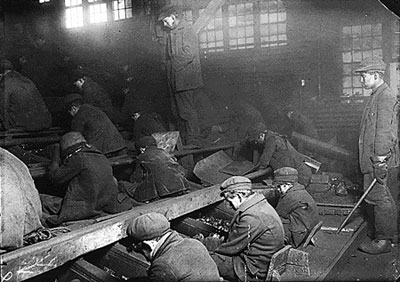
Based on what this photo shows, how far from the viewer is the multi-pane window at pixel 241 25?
1154 centimetres

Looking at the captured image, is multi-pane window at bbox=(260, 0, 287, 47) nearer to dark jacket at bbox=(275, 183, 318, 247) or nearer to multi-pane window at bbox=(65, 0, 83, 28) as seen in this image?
multi-pane window at bbox=(65, 0, 83, 28)

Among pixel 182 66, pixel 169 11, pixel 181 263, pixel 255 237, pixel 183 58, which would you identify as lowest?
pixel 255 237

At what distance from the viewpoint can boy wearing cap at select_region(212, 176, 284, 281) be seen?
346 centimetres

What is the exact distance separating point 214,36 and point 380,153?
8.02 metres

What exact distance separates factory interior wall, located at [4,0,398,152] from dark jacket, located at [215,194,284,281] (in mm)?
6025

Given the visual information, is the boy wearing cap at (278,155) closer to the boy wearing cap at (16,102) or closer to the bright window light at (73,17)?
the boy wearing cap at (16,102)

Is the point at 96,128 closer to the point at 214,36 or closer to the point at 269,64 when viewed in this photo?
the point at 269,64

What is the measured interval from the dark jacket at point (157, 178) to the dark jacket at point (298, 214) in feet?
3.90

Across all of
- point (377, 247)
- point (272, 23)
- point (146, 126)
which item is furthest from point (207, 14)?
point (377, 247)

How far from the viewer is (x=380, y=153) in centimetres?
467

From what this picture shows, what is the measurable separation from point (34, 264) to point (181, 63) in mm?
4629

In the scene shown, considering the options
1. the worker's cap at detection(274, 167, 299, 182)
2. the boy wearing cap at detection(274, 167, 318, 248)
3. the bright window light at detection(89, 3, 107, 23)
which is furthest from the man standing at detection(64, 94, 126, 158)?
the bright window light at detection(89, 3, 107, 23)

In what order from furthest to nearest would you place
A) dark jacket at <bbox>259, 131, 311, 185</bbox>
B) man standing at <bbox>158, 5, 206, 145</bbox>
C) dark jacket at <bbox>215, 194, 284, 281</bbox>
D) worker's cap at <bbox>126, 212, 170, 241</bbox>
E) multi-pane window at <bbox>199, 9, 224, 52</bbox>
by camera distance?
multi-pane window at <bbox>199, 9, 224, 52</bbox> → man standing at <bbox>158, 5, 206, 145</bbox> → dark jacket at <bbox>259, 131, 311, 185</bbox> → dark jacket at <bbox>215, 194, 284, 281</bbox> → worker's cap at <bbox>126, 212, 170, 241</bbox>

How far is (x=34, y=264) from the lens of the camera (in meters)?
3.00
